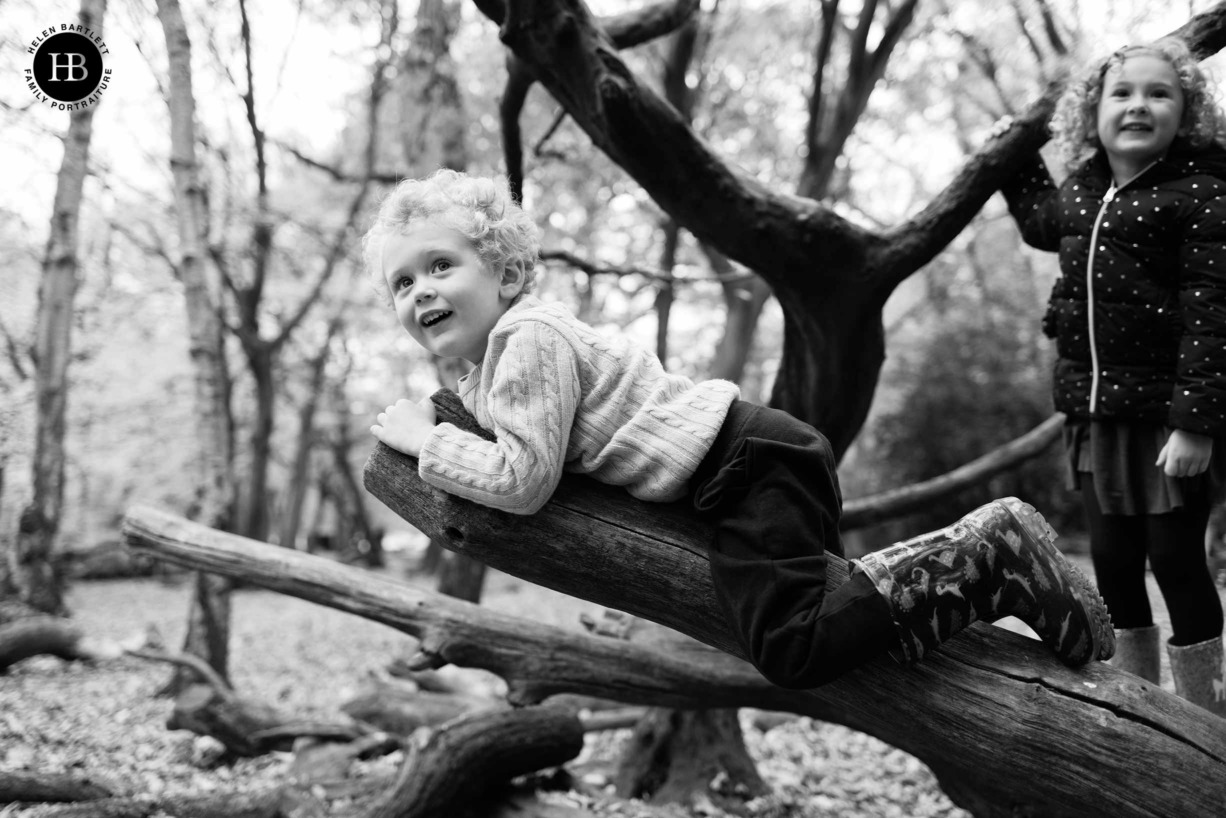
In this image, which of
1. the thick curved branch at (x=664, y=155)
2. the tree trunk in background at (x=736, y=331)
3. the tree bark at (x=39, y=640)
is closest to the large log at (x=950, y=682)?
the thick curved branch at (x=664, y=155)

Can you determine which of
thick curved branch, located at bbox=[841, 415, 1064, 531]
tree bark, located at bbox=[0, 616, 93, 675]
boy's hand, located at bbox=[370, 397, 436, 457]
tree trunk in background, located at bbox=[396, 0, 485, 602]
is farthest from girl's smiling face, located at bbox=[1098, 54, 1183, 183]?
tree bark, located at bbox=[0, 616, 93, 675]

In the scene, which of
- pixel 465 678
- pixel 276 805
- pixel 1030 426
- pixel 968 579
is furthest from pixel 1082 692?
pixel 1030 426

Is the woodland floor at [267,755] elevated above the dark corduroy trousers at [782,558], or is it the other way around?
the dark corduroy trousers at [782,558]

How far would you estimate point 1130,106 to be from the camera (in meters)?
2.51

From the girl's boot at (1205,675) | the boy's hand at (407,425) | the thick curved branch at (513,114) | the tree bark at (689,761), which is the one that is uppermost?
the thick curved branch at (513,114)

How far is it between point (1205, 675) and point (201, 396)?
5394 mm

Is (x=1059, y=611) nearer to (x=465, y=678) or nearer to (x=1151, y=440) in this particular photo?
(x=1151, y=440)

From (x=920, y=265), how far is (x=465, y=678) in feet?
15.5

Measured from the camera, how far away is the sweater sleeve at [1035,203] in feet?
9.53

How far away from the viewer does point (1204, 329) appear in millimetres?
2314

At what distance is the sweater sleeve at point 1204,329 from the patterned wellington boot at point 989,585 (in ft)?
1.92

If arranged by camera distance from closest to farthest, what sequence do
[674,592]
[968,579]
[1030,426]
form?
[968,579] → [674,592] → [1030,426]

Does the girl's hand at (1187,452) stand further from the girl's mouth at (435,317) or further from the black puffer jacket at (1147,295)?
the girl's mouth at (435,317)

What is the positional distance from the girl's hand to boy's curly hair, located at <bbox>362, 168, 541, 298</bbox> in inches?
69.4
